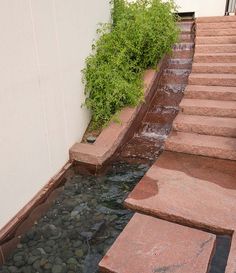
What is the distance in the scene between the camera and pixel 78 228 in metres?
3.33

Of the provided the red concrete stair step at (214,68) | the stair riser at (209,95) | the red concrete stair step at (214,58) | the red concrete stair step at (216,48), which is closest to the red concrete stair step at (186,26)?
the red concrete stair step at (216,48)

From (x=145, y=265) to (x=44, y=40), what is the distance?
2.75 metres

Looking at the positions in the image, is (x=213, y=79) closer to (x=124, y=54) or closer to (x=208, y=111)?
(x=208, y=111)

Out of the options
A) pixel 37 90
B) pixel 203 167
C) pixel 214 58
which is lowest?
pixel 203 167

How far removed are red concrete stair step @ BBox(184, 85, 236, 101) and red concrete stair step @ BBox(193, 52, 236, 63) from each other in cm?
93

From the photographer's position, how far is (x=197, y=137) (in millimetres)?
4781

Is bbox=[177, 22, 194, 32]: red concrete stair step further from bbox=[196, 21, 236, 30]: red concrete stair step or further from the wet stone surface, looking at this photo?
the wet stone surface

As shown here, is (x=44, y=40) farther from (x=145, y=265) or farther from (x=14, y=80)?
(x=145, y=265)

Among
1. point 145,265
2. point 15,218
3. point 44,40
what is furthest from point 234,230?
point 44,40

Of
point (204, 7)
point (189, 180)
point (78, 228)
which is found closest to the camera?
point (78, 228)

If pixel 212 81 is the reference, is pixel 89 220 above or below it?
below

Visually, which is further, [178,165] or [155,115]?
[155,115]

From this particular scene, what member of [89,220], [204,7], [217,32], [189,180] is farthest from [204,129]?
[204,7]

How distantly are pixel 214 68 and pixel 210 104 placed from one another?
45.4 inches
